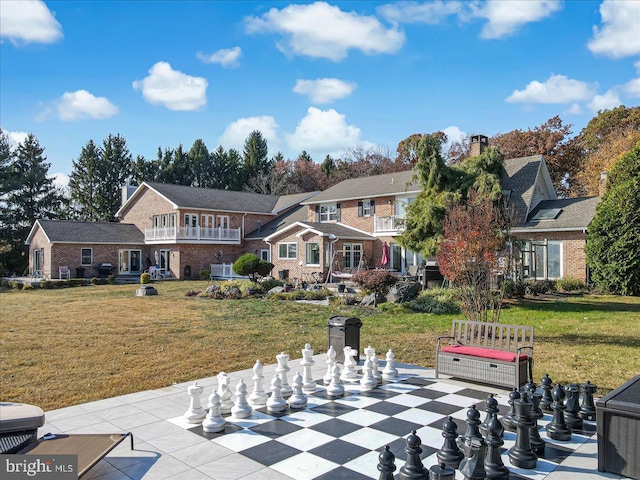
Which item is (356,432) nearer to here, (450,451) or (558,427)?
(450,451)

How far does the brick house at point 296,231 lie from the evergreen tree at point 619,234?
1.78m

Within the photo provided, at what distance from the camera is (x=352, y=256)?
31438 millimetres

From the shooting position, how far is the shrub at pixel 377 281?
17.5 m

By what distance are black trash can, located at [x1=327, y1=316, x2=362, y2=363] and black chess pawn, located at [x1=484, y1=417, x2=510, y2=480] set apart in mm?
3914

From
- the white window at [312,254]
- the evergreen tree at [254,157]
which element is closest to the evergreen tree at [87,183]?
the evergreen tree at [254,157]

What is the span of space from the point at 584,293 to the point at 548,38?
11.9 metres

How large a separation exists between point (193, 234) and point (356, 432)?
33.2 meters

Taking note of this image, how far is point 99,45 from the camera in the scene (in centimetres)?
1348

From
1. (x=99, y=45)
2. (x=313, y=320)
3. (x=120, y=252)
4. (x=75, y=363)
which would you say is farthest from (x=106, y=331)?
(x=120, y=252)

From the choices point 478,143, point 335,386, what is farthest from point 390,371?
point 478,143

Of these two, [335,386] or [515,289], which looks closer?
[335,386]

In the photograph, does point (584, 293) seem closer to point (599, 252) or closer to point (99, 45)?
point (599, 252)

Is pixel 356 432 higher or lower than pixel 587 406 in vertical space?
lower

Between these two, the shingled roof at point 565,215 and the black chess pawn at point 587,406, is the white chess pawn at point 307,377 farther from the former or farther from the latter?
the shingled roof at point 565,215
